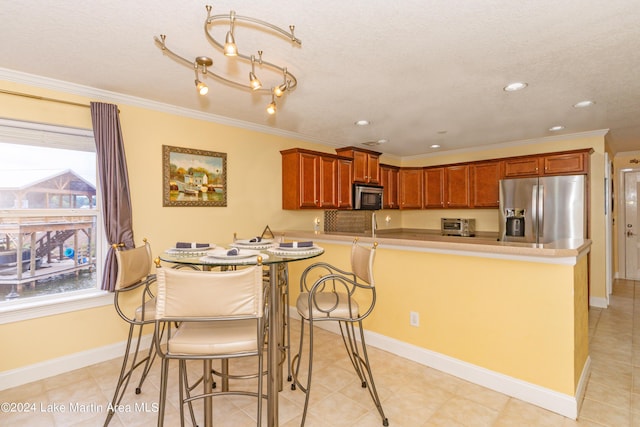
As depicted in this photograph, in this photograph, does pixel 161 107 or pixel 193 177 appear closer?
pixel 161 107

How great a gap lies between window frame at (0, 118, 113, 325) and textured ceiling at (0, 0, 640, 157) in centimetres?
45

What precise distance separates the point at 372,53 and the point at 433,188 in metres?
4.07

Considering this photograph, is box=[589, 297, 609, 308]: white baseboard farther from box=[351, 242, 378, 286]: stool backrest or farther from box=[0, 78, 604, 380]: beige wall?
box=[351, 242, 378, 286]: stool backrest

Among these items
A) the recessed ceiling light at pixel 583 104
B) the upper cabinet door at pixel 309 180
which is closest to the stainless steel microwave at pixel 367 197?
the upper cabinet door at pixel 309 180

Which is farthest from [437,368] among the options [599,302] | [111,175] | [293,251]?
[599,302]

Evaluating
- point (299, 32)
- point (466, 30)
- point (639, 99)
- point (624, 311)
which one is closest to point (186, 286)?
point (299, 32)

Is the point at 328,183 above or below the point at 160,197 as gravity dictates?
above

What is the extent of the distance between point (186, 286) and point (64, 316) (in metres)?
2.19

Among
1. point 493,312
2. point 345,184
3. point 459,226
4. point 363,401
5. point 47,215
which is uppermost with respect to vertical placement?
point 345,184

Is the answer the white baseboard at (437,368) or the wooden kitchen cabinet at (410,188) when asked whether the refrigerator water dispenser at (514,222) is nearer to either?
the wooden kitchen cabinet at (410,188)

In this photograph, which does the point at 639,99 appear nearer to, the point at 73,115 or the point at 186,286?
the point at 186,286

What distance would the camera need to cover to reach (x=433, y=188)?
19.1 ft

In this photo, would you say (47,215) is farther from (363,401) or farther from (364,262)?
(363,401)

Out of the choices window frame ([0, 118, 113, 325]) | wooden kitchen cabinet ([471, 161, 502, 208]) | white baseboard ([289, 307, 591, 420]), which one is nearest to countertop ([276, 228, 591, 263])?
white baseboard ([289, 307, 591, 420])
